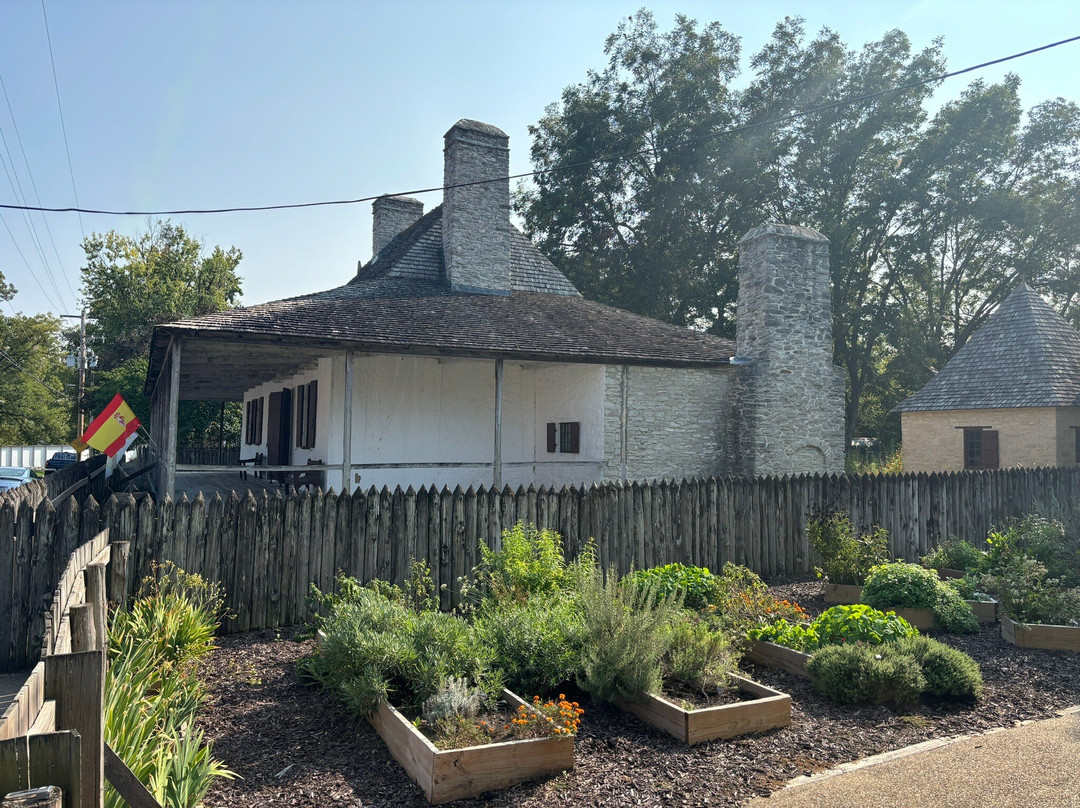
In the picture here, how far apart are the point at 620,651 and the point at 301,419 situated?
539 inches

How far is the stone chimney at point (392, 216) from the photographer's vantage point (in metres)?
23.9

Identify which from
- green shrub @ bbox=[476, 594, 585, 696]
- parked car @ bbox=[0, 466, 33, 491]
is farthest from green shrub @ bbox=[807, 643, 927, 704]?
parked car @ bbox=[0, 466, 33, 491]

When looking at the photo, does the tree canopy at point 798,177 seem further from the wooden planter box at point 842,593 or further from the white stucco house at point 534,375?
the wooden planter box at point 842,593

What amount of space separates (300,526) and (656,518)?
450 cm

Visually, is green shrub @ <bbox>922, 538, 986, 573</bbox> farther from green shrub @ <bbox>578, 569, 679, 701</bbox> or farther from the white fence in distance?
the white fence in distance

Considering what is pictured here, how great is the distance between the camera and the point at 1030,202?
3158 cm

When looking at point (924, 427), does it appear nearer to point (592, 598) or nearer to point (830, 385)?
point (830, 385)

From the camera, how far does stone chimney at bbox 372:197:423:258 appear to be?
940 inches

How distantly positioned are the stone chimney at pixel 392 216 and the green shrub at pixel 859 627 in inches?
783

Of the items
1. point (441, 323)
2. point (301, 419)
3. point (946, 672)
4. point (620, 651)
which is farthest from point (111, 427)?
point (946, 672)

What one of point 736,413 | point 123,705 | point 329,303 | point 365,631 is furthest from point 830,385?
point 123,705

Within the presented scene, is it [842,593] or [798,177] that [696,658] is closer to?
[842,593]

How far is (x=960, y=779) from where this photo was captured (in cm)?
442

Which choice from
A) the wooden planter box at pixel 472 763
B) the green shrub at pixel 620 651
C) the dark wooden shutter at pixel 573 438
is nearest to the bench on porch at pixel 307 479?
the dark wooden shutter at pixel 573 438
